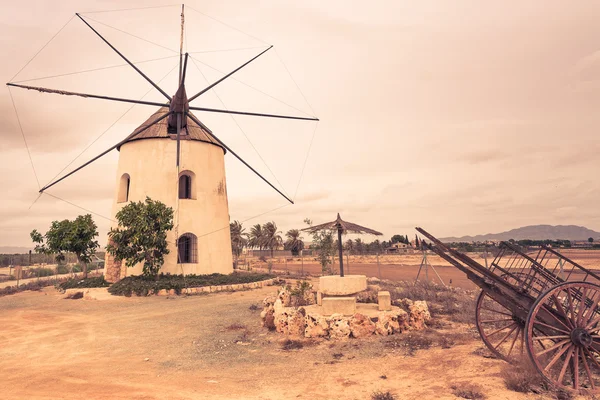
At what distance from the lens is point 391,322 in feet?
30.2

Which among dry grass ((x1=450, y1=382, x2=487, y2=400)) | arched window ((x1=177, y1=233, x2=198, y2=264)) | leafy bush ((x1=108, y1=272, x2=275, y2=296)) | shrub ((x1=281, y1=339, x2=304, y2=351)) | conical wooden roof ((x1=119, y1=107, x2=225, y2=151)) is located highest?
conical wooden roof ((x1=119, y1=107, x2=225, y2=151))

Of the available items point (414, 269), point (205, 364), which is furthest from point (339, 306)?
point (414, 269)

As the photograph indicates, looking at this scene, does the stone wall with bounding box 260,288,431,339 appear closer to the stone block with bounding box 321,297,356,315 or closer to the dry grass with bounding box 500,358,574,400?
the stone block with bounding box 321,297,356,315

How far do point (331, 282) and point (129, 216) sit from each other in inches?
512

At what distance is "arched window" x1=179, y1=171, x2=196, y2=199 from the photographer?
72.8ft

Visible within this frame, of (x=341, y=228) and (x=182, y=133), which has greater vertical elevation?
(x=182, y=133)

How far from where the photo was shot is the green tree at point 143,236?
18.4m

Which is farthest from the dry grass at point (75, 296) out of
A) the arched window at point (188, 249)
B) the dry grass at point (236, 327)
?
the dry grass at point (236, 327)

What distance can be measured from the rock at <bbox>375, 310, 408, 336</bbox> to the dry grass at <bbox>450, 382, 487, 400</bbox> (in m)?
3.52

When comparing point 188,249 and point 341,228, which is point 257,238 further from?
point 341,228

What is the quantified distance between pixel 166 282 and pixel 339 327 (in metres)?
12.1

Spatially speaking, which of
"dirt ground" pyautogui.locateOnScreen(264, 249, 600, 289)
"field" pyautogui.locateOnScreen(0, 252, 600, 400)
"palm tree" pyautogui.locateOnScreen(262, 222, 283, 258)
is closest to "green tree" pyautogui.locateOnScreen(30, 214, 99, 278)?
"field" pyautogui.locateOnScreen(0, 252, 600, 400)

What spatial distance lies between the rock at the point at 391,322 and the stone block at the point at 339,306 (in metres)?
0.80

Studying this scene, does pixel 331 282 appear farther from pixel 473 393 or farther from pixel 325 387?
pixel 473 393
